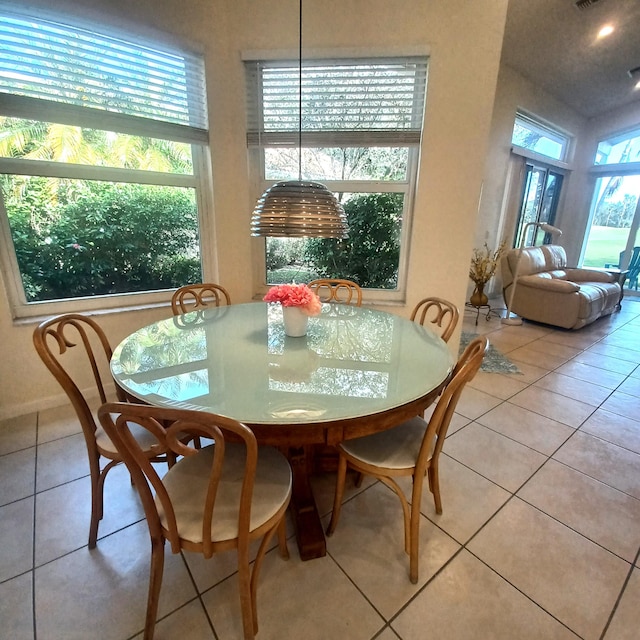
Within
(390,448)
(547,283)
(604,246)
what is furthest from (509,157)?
(390,448)

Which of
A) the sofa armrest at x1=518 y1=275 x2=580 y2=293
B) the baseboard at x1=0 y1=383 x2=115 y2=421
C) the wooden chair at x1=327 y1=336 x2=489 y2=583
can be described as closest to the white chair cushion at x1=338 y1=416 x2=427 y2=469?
the wooden chair at x1=327 y1=336 x2=489 y2=583

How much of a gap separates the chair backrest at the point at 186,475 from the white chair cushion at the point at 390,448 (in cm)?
43

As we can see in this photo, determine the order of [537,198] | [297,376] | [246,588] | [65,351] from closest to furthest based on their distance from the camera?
1. [246,588]
2. [297,376]
3. [65,351]
4. [537,198]

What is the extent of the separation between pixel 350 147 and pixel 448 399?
2.14 metres

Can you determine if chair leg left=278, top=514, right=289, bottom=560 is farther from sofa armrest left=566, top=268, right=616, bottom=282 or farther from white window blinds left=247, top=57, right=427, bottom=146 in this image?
sofa armrest left=566, top=268, right=616, bottom=282

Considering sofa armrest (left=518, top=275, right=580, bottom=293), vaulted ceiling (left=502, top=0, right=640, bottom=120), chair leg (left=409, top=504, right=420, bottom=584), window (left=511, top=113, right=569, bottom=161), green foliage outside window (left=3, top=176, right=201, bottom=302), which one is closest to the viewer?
chair leg (left=409, top=504, right=420, bottom=584)

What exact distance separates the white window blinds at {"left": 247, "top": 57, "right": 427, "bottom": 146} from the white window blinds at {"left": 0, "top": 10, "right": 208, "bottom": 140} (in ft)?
1.48

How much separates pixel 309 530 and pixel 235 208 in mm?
2208

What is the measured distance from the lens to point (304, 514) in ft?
4.46

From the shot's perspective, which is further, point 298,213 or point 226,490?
point 298,213

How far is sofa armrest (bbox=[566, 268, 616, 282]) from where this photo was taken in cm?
452

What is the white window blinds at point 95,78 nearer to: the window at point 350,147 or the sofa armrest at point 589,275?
the window at point 350,147

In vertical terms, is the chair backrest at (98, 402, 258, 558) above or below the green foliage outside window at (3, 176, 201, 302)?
below

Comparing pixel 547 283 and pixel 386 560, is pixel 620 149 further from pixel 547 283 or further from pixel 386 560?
pixel 386 560
